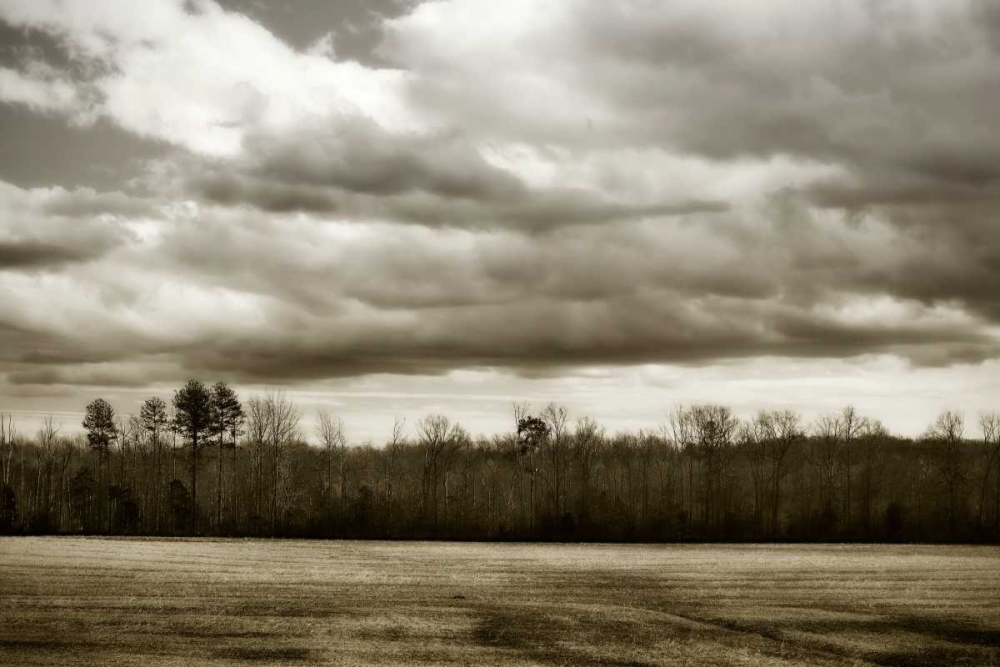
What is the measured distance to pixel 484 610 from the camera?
3100 centimetres

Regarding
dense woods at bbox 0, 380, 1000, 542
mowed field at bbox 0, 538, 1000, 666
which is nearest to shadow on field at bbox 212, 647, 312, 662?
mowed field at bbox 0, 538, 1000, 666

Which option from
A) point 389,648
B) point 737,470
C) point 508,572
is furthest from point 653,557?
point 737,470

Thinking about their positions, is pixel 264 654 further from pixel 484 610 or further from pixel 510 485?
pixel 510 485

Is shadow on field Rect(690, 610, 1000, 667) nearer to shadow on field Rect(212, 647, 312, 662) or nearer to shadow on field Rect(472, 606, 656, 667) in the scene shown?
shadow on field Rect(472, 606, 656, 667)

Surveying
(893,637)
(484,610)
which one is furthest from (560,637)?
(893,637)

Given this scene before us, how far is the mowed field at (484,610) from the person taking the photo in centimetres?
2367

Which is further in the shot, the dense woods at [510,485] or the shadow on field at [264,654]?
the dense woods at [510,485]

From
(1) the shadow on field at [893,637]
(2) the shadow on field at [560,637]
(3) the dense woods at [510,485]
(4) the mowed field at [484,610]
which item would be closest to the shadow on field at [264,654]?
(4) the mowed field at [484,610]

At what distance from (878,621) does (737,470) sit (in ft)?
296

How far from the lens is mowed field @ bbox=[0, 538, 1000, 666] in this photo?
77.7ft

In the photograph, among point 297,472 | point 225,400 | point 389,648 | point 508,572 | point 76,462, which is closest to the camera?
point 389,648

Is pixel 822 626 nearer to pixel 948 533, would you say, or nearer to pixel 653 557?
pixel 653 557

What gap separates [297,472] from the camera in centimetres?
10500

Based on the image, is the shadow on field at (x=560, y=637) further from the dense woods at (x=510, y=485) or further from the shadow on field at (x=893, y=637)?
the dense woods at (x=510, y=485)
